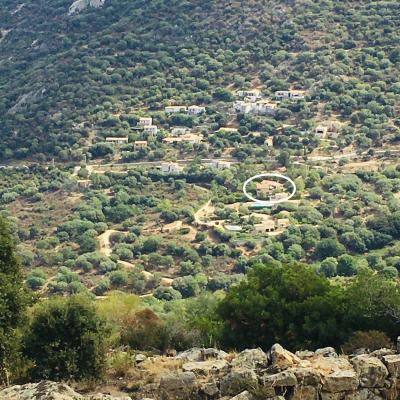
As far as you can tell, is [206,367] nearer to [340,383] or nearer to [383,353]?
[340,383]

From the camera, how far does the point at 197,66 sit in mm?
65062

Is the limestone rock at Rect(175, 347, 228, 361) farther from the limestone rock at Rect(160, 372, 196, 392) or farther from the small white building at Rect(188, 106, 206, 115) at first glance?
the small white building at Rect(188, 106, 206, 115)

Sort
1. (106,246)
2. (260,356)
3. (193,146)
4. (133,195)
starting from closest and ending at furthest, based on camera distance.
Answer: (260,356)
(106,246)
(133,195)
(193,146)

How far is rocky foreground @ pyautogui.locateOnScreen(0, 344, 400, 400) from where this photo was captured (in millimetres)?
10477

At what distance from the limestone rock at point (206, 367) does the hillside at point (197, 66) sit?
40653mm

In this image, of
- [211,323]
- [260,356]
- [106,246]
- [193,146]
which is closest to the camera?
[260,356]

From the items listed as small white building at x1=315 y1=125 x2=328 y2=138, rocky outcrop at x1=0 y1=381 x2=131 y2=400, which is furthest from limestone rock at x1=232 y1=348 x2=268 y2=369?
small white building at x1=315 y1=125 x2=328 y2=138

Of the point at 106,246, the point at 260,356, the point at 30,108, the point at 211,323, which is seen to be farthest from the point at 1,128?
the point at 260,356

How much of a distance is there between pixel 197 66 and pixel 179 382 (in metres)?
55.5

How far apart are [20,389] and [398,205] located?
33.1 metres

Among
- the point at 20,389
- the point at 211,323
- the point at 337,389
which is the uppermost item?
the point at 20,389

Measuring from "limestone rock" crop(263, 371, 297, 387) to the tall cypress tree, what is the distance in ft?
14.0

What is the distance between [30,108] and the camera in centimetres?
6175

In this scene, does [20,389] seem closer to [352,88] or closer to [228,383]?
[228,383]
